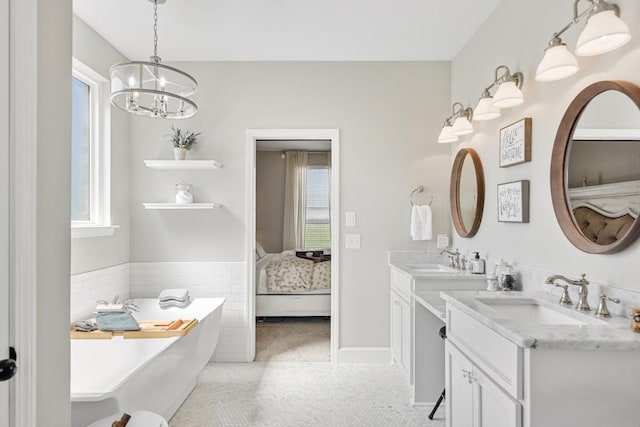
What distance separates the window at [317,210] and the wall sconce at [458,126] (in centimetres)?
378

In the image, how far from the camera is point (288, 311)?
4.86 meters

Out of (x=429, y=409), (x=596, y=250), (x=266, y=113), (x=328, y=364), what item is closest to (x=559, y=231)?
(x=596, y=250)

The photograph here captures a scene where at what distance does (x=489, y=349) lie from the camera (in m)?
1.61

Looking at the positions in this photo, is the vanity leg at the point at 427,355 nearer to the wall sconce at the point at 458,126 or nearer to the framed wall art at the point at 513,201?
the framed wall art at the point at 513,201

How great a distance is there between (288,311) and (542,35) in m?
3.71

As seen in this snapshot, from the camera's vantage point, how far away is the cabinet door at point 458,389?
1.84 m

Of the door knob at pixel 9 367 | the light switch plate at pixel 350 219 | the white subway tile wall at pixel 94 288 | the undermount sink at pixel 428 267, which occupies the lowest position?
the white subway tile wall at pixel 94 288

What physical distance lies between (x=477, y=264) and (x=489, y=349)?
1.44 meters

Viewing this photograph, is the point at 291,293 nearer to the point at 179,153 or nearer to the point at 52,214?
the point at 179,153

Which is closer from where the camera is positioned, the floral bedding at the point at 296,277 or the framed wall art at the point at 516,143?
the framed wall art at the point at 516,143

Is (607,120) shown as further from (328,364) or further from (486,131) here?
(328,364)

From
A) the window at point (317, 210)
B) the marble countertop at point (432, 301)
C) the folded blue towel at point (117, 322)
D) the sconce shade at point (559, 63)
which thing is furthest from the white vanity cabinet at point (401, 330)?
the window at point (317, 210)

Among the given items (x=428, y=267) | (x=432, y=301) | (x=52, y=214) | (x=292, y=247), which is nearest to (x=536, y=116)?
(x=432, y=301)

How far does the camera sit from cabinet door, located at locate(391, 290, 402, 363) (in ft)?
11.0
